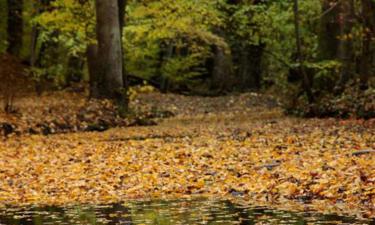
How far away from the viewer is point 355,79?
2294 cm

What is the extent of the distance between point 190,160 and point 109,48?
9.80 meters

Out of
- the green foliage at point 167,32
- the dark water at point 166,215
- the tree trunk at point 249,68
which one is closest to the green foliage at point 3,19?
the green foliage at point 167,32

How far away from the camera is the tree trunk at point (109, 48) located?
2200 centimetres

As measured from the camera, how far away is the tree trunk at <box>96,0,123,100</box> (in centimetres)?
2200

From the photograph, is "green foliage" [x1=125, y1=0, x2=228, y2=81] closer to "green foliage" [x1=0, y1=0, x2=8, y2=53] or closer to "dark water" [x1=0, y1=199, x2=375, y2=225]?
"green foliage" [x1=0, y1=0, x2=8, y2=53]

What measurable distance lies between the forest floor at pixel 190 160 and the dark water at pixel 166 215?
49 centimetres

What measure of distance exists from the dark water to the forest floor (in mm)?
485

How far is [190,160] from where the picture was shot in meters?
13.2

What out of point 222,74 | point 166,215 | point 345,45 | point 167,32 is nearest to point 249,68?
point 222,74

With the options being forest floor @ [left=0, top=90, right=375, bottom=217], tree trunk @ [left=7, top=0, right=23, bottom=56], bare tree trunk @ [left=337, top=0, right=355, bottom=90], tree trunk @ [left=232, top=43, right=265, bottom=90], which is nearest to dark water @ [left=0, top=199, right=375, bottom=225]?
forest floor @ [left=0, top=90, right=375, bottom=217]

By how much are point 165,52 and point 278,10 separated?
17.0 meters

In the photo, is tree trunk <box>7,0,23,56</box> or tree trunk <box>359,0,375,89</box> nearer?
Answer: tree trunk <box>359,0,375,89</box>

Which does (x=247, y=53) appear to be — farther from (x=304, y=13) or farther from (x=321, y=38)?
(x=321, y=38)

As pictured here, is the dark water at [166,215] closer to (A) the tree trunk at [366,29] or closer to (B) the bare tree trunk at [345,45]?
(A) the tree trunk at [366,29]
